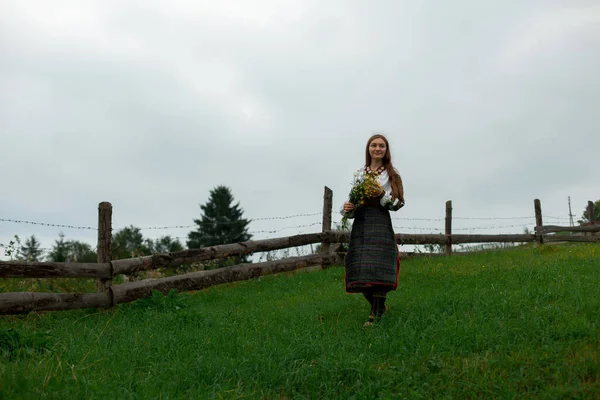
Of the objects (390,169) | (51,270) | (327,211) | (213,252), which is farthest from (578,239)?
(51,270)

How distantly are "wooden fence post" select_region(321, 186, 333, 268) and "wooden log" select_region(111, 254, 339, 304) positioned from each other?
0.73 ft

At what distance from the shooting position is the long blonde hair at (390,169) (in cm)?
604

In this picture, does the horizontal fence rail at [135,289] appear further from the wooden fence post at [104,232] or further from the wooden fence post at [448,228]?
the wooden fence post at [448,228]

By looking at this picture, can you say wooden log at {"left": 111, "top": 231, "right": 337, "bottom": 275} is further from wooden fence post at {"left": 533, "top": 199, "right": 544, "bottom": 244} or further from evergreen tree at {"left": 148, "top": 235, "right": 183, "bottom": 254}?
evergreen tree at {"left": 148, "top": 235, "right": 183, "bottom": 254}

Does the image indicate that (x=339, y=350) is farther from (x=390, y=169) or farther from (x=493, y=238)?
(x=493, y=238)

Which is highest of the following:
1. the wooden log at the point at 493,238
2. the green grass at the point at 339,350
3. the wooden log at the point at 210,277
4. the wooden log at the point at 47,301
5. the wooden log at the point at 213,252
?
the wooden log at the point at 493,238

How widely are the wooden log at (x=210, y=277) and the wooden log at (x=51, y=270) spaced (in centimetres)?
37

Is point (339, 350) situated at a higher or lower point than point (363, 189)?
lower

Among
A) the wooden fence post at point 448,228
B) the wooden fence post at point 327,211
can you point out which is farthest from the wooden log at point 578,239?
the wooden fence post at point 327,211

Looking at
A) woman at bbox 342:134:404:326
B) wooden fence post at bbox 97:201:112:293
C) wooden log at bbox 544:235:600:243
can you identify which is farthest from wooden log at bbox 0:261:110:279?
wooden log at bbox 544:235:600:243

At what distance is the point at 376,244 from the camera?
5.90 m

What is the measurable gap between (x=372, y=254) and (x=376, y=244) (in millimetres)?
119

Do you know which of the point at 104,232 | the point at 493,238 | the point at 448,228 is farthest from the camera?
the point at 493,238

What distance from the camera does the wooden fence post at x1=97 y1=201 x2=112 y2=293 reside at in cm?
855
